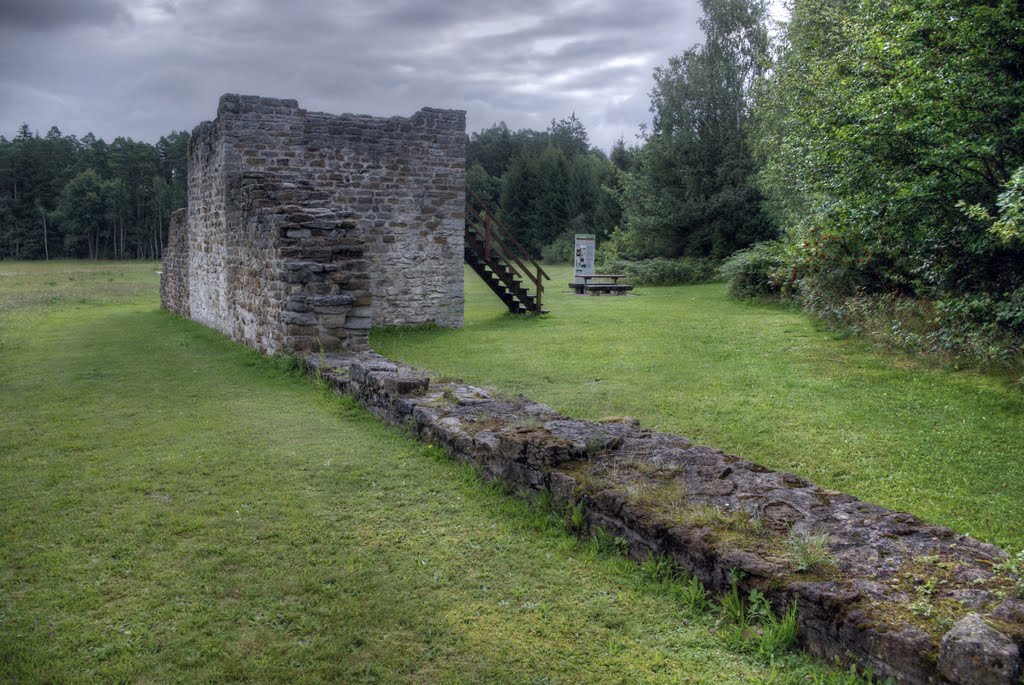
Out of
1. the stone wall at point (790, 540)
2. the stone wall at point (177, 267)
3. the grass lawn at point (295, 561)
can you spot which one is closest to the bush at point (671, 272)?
the stone wall at point (177, 267)

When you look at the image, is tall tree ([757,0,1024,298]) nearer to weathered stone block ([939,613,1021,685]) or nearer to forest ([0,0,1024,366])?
forest ([0,0,1024,366])

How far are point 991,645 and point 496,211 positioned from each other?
2203 inches

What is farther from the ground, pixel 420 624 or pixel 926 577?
pixel 926 577

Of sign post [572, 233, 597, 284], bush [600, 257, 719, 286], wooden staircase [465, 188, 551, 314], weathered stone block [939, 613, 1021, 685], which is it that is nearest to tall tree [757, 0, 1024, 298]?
wooden staircase [465, 188, 551, 314]

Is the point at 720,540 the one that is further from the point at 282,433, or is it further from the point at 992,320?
the point at 992,320

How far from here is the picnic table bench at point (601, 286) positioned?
23.4 meters

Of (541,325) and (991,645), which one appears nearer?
(991,645)

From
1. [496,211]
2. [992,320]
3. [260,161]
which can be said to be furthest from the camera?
[496,211]

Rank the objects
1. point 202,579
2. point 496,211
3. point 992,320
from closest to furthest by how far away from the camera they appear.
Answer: point 202,579
point 992,320
point 496,211

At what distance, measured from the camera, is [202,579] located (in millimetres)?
3896

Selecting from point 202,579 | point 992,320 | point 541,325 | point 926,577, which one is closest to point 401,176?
point 541,325

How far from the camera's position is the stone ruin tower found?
10156 millimetres

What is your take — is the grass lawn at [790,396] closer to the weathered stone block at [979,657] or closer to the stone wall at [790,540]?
the stone wall at [790,540]

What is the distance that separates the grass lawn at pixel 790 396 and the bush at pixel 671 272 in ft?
39.6
